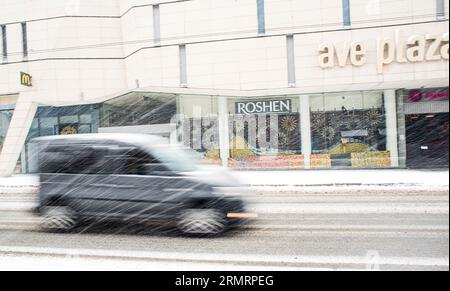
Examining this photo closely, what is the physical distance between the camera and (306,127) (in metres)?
3.44

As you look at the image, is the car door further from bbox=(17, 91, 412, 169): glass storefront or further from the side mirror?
bbox=(17, 91, 412, 169): glass storefront

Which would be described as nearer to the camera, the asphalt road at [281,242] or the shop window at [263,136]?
the asphalt road at [281,242]

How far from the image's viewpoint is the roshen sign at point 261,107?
3.13 metres

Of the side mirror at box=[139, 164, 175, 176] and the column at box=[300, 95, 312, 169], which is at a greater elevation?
the column at box=[300, 95, 312, 169]

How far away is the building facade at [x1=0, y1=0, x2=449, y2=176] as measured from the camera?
207cm

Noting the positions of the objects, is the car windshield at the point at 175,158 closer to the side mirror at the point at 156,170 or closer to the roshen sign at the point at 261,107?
the side mirror at the point at 156,170

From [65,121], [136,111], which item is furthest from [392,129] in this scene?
[65,121]

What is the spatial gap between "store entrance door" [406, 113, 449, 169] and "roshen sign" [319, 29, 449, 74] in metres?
0.29

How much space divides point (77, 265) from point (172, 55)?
3.15 metres

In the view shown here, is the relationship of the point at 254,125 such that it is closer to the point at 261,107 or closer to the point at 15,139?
the point at 261,107

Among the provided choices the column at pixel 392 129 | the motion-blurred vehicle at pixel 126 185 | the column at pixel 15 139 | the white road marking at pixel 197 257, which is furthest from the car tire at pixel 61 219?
Answer: the column at pixel 392 129

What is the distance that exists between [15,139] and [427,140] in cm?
A: 243

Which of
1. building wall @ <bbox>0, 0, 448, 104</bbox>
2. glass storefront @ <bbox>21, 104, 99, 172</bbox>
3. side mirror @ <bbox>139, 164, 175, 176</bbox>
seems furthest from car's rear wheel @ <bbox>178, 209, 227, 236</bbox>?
building wall @ <bbox>0, 0, 448, 104</bbox>

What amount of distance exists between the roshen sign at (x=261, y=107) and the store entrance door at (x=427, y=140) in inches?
62.2
